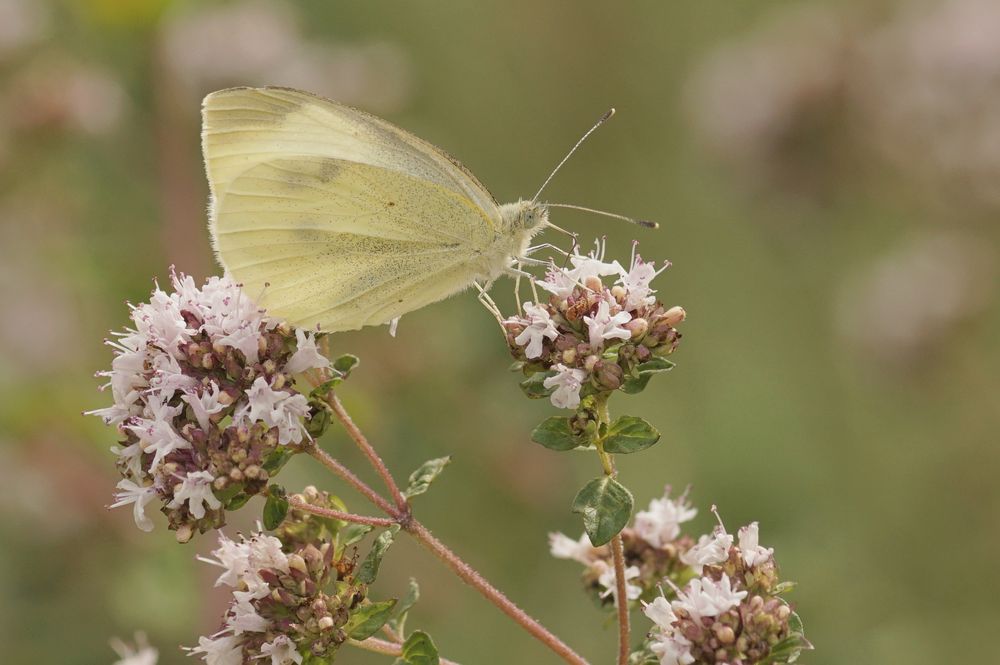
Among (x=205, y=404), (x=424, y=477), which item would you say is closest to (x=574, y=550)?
(x=424, y=477)

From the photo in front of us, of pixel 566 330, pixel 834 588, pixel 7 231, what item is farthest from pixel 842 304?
pixel 7 231

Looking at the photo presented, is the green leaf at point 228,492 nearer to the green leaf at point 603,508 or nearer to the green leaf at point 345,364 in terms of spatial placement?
the green leaf at point 345,364

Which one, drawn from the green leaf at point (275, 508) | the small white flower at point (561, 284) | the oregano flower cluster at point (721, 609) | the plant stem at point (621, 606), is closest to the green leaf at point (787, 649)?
the oregano flower cluster at point (721, 609)

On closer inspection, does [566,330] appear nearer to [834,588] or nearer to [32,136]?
[834,588]

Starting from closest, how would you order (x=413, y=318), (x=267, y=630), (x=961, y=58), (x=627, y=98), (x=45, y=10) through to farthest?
(x=267, y=630) < (x=961, y=58) < (x=413, y=318) < (x=45, y=10) < (x=627, y=98)

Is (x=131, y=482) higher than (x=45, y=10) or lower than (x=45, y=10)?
lower

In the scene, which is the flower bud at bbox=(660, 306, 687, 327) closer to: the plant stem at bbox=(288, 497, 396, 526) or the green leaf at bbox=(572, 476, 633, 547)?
the green leaf at bbox=(572, 476, 633, 547)
